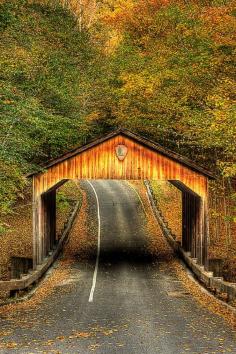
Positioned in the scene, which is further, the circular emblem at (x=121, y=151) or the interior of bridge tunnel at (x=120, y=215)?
the interior of bridge tunnel at (x=120, y=215)

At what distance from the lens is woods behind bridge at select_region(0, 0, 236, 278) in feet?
75.2

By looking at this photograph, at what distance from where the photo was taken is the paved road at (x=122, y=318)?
12266mm

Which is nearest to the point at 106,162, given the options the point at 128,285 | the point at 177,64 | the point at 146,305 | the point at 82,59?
the point at 128,285

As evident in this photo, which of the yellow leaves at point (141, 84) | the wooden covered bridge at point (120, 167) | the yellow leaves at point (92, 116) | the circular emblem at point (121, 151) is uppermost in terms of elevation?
the yellow leaves at point (141, 84)

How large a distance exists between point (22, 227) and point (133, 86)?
1310cm

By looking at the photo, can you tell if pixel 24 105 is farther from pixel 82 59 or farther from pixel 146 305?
pixel 82 59

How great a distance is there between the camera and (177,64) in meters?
36.8

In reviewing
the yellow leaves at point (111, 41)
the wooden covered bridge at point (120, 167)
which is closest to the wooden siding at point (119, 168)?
the wooden covered bridge at point (120, 167)

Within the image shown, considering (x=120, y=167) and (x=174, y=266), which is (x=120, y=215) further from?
(x=120, y=167)

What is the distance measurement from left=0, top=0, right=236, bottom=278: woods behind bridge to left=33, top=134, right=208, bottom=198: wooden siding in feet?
3.89

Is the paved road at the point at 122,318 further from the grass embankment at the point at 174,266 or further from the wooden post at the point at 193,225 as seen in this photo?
the wooden post at the point at 193,225

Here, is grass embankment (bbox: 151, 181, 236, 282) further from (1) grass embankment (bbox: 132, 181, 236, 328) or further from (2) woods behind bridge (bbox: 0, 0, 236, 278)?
(1) grass embankment (bbox: 132, 181, 236, 328)

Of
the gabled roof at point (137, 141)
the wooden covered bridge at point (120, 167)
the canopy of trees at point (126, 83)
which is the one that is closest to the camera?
the canopy of trees at point (126, 83)

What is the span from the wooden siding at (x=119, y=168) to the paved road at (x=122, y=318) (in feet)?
15.7
